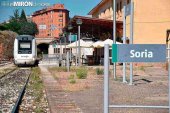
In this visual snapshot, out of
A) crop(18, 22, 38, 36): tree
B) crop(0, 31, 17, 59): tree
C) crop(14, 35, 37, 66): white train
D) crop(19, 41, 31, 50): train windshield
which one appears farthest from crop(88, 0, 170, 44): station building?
crop(18, 22, 38, 36): tree

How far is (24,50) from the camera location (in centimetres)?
3747

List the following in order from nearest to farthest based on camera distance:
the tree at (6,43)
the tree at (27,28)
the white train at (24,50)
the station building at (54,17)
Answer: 1. the white train at (24,50)
2. the tree at (6,43)
3. the tree at (27,28)
4. the station building at (54,17)

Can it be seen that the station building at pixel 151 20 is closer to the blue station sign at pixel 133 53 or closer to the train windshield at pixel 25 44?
the train windshield at pixel 25 44

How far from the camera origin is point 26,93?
15117mm

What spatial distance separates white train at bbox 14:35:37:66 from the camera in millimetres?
37344

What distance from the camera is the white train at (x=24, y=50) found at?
37.3 metres

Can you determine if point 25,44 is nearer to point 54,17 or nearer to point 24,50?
point 24,50

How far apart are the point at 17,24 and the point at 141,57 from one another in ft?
345

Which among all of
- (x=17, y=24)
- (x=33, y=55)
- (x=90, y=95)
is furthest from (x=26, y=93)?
(x=17, y=24)

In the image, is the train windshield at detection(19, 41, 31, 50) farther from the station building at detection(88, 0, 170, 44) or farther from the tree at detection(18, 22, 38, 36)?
the tree at detection(18, 22, 38, 36)

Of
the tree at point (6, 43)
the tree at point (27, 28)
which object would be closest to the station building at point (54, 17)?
the tree at point (27, 28)

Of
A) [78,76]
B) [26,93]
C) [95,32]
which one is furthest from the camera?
[95,32]

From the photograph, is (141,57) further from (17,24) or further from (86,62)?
(17,24)

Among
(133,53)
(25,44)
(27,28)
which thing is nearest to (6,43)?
(25,44)
